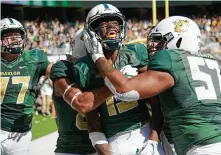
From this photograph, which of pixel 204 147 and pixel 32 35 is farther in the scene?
pixel 32 35

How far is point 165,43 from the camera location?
285cm

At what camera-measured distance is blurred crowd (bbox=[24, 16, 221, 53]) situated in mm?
14938

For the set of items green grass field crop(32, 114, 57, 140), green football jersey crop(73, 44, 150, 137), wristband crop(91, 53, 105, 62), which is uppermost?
wristband crop(91, 53, 105, 62)

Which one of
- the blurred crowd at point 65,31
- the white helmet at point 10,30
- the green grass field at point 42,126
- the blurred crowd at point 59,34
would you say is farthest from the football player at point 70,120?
the blurred crowd at point 65,31

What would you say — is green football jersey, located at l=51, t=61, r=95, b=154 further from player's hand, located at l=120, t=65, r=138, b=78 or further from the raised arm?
the raised arm

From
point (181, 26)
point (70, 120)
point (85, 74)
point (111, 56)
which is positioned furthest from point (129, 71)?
point (70, 120)

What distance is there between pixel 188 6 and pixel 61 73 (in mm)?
18564

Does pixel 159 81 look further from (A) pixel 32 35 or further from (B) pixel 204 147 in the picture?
(A) pixel 32 35

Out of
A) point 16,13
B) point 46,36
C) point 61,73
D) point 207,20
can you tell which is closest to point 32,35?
point 46,36

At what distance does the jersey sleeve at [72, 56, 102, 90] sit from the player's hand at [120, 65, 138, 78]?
0.17 meters

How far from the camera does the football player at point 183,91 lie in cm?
256

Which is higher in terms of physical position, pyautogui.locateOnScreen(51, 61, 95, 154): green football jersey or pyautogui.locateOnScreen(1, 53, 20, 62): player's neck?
pyautogui.locateOnScreen(1, 53, 20, 62): player's neck

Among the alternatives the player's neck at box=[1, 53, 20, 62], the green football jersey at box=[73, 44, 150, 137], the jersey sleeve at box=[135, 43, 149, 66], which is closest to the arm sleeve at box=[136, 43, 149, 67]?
the jersey sleeve at box=[135, 43, 149, 66]

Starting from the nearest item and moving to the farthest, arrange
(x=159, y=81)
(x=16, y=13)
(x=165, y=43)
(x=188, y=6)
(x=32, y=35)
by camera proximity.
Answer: (x=159, y=81), (x=165, y=43), (x=32, y=35), (x=16, y=13), (x=188, y=6)
